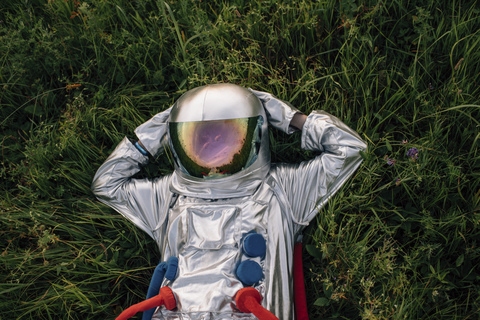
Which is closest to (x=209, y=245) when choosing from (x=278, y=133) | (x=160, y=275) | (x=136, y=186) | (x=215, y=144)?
(x=160, y=275)

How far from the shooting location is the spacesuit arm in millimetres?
2309

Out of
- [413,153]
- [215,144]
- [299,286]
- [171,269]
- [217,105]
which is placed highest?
[217,105]

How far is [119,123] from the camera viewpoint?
2725mm

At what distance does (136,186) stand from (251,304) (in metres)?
1.06

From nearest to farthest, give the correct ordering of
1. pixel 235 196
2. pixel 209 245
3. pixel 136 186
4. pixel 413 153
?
pixel 209 245, pixel 235 196, pixel 413 153, pixel 136 186

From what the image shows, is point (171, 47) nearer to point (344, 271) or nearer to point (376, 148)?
point (376, 148)

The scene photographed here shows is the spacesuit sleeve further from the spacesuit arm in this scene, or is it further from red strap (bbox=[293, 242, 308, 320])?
the spacesuit arm

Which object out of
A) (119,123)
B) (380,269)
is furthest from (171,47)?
(380,269)

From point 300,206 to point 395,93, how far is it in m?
0.98

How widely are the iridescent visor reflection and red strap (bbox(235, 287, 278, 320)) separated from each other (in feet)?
2.13

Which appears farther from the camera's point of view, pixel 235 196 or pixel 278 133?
pixel 278 133

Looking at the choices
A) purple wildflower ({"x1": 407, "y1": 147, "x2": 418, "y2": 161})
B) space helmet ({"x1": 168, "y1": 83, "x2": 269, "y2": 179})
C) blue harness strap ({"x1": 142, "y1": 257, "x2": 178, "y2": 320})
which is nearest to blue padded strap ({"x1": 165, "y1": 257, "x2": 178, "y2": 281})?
blue harness strap ({"x1": 142, "y1": 257, "x2": 178, "y2": 320})

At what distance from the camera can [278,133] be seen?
2510 mm

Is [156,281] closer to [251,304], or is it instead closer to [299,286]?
[251,304]
